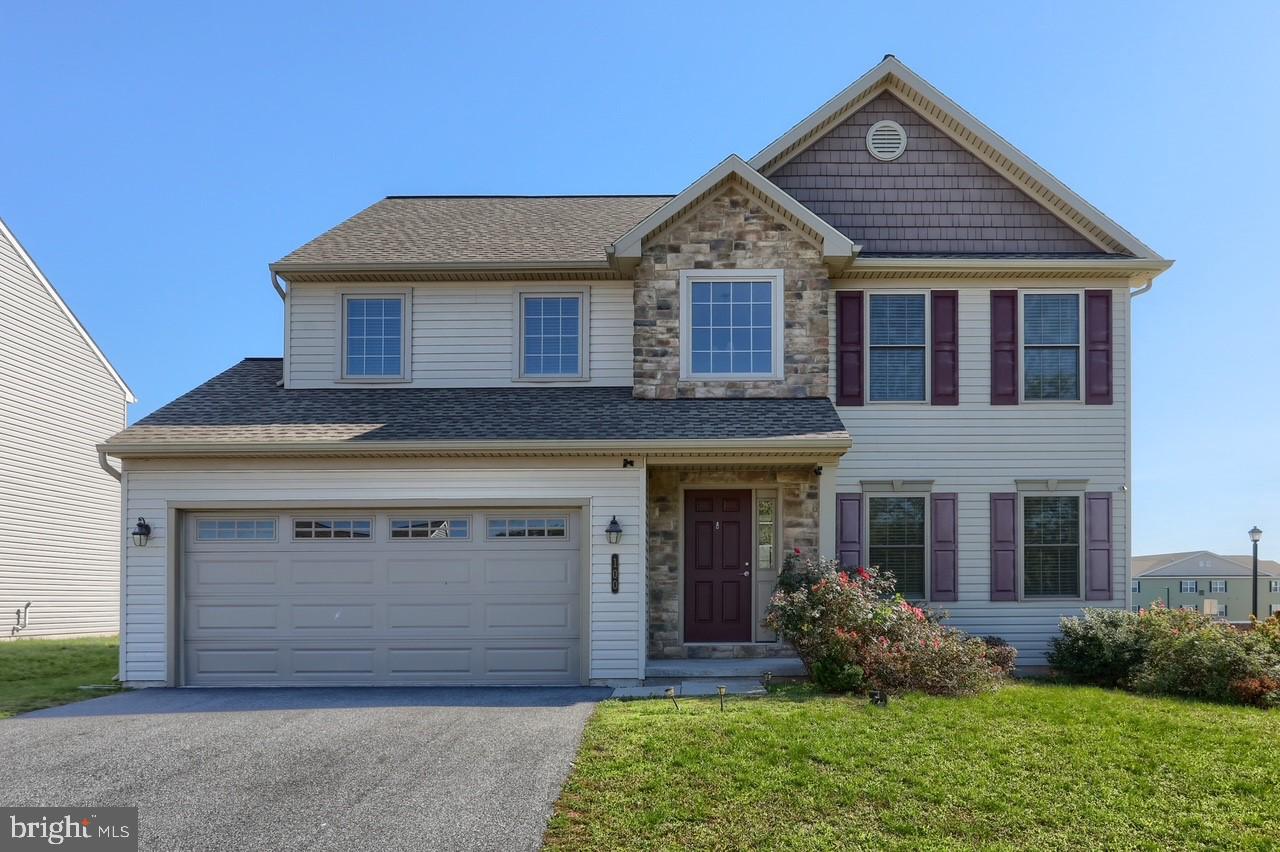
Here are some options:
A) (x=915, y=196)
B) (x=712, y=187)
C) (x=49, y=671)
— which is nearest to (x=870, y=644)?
(x=712, y=187)

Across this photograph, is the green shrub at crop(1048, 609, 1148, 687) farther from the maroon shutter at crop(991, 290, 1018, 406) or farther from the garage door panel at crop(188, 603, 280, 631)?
the garage door panel at crop(188, 603, 280, 631)

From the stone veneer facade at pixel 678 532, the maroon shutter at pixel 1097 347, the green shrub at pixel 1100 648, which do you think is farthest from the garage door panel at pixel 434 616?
the maroon shutter at pixel 1097 347

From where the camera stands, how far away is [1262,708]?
9914 mm

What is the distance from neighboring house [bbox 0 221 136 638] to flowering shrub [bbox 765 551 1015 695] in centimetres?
1581

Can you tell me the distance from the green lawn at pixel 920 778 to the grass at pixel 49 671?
651cm

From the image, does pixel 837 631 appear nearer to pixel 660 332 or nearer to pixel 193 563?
pixel 660 332

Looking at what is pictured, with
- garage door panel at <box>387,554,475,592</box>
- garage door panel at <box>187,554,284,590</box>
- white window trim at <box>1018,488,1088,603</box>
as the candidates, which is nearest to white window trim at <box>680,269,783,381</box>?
garage door panel at <box>387,554,475,592</box>

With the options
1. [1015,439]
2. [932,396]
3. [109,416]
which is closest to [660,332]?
[932,396]

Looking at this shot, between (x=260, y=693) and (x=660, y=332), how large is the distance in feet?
21.3

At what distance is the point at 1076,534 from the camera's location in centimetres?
1322

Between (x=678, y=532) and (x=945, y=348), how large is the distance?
4.44m

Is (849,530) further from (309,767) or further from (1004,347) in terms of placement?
(309,767)

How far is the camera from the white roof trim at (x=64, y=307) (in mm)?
19719

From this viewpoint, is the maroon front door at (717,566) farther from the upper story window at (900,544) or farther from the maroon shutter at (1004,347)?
the maroon shutter at (1004,347)
